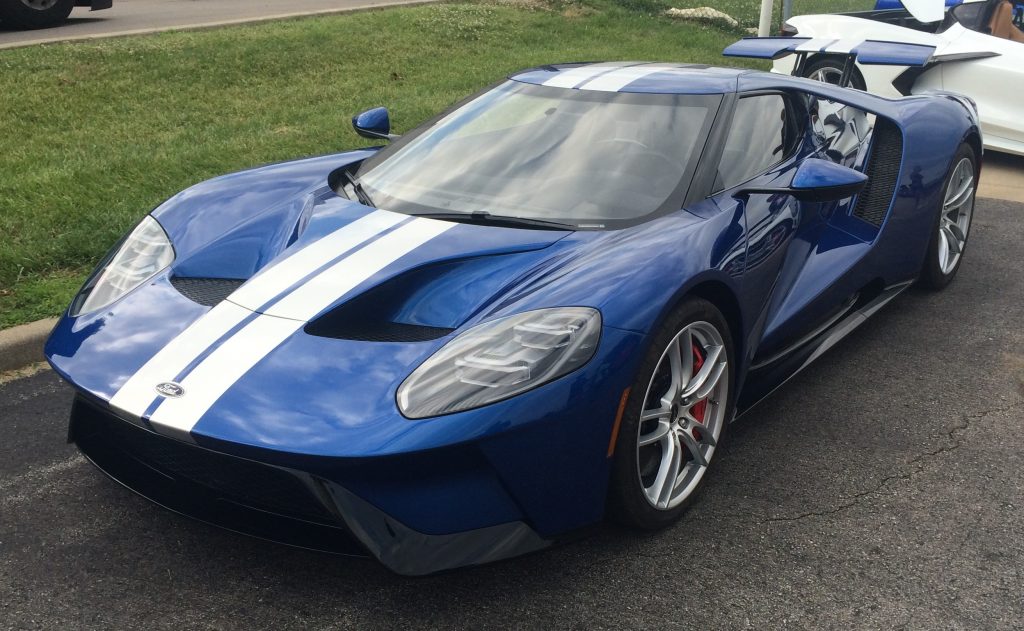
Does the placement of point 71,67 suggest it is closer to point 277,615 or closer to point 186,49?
point 186,49

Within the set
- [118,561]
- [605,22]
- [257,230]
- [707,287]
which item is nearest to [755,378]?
[707,287]

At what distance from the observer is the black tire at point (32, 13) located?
10086 millimetres

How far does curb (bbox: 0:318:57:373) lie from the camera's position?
400 centimetres

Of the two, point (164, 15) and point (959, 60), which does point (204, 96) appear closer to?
point (164, 15)

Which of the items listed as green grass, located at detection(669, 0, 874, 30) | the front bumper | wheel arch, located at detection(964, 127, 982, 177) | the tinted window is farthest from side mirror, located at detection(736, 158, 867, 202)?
green grass, located at detection(669, 0, 874, 30)

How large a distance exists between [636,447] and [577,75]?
1757 millimetres

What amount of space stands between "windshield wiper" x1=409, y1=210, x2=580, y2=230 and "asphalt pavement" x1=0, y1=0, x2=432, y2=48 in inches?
283

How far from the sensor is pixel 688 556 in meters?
2.76

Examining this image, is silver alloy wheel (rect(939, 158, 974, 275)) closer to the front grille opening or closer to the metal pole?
the front grille opening

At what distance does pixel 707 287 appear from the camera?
292cm

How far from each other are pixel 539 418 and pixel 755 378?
4.03 feet

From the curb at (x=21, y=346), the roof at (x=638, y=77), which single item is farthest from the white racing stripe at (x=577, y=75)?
the curb at (x=21, y=346)

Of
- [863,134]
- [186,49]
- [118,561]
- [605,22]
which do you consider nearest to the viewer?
[118,561]

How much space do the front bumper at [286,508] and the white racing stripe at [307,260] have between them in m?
0.47
